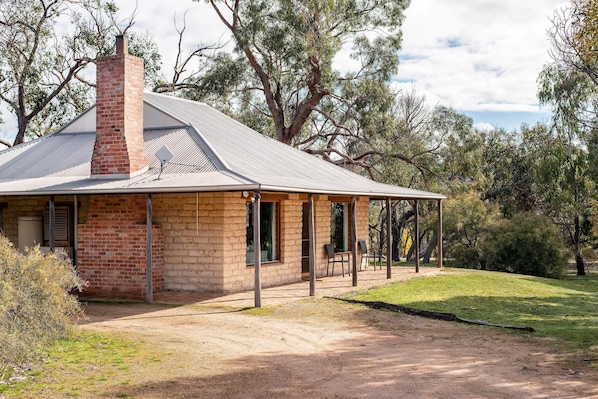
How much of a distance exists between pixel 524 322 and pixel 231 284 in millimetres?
5766

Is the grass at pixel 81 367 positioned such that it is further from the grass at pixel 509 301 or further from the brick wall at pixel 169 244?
the grass at pixel 509 301

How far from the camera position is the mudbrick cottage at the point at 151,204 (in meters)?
13.3

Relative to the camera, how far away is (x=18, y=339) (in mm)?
7219

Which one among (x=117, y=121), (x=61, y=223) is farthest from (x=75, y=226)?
(x=117, y=121)

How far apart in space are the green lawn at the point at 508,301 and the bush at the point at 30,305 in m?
6.30

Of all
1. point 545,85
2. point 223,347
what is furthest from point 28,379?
point 545,85

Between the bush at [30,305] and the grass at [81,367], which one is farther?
the bush at [30,305]

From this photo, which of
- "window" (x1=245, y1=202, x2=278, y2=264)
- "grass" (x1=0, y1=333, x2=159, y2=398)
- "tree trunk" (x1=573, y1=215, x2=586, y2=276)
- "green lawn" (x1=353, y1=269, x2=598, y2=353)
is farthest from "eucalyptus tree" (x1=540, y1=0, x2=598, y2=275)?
"grass" (x1=0, y1=333, x2=159, y2=398)

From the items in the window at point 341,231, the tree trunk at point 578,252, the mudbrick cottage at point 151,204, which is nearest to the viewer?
the mudbrick cottage at point 151,204

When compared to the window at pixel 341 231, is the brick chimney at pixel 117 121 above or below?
above

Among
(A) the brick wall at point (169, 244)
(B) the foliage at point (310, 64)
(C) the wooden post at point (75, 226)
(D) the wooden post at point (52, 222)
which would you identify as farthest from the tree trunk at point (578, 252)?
(D) the wooden post at point (52, 222)

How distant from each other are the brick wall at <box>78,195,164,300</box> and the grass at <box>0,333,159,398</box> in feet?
13.8

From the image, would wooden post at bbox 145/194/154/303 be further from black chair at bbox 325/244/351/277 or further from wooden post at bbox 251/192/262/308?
black chair at bbox 325/244/351/277

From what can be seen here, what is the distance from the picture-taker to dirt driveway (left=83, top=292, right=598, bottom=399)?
6.89m
